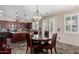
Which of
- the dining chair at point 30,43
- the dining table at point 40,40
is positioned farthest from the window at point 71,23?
the dining chair at point 30,43

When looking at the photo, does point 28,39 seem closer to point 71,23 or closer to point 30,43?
point 30,43

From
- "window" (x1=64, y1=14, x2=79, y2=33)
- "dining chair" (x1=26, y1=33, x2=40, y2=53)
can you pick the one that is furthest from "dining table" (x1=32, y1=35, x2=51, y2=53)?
"window" (x1=64, y1=14, x2=79, y2=33)

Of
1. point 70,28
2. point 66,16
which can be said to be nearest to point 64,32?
point 70,28

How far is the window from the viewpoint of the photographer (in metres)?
3.98

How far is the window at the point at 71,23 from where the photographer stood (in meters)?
3.98

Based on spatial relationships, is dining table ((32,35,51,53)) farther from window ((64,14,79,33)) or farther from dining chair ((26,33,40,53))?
window ((64,14,79,33))

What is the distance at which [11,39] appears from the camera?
3.32 meters

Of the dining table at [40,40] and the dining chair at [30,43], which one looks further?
the dining table at [40,40]

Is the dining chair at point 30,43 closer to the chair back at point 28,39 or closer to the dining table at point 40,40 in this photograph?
the chair back at point 28,39

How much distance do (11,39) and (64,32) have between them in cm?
217

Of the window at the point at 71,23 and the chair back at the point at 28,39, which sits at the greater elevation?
the window at the point at 71,23

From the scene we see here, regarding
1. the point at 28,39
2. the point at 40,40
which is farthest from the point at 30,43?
the point at 40,40

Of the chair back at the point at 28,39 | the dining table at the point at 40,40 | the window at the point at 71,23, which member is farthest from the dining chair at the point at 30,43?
the window at the point at 71,23

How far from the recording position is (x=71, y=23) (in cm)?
405
